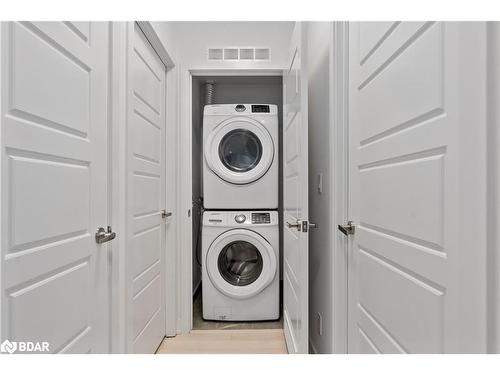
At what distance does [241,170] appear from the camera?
234 centimetres

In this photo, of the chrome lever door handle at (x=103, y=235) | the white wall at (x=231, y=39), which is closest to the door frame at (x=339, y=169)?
the white wall at (x=231, y=39)

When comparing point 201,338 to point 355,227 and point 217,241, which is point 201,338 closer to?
point 217,241

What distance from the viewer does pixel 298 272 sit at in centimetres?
149

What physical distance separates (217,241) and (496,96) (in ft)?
6.23

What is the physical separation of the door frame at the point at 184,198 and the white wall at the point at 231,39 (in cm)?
5

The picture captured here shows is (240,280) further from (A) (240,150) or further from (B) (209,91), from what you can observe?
(B) (209,91)

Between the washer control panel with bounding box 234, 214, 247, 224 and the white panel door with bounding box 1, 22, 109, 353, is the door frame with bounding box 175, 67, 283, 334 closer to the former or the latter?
the washer control panel with bounding box 234, 214, 247, 224

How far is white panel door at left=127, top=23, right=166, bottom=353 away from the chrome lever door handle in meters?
0.17

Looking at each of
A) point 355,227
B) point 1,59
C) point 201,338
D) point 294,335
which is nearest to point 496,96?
point 355,227

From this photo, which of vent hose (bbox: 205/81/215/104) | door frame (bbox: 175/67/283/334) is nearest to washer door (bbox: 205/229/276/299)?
door frame (bbox: 175/67/283/334)

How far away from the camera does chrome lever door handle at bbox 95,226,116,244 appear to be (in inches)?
42.1

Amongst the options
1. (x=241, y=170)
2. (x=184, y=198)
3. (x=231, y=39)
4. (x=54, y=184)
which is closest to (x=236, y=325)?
(x=184, y=198)

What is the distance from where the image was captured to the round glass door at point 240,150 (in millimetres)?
2336

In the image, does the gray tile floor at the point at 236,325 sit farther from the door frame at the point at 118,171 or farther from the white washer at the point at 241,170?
the door frame at the point at 118,171
